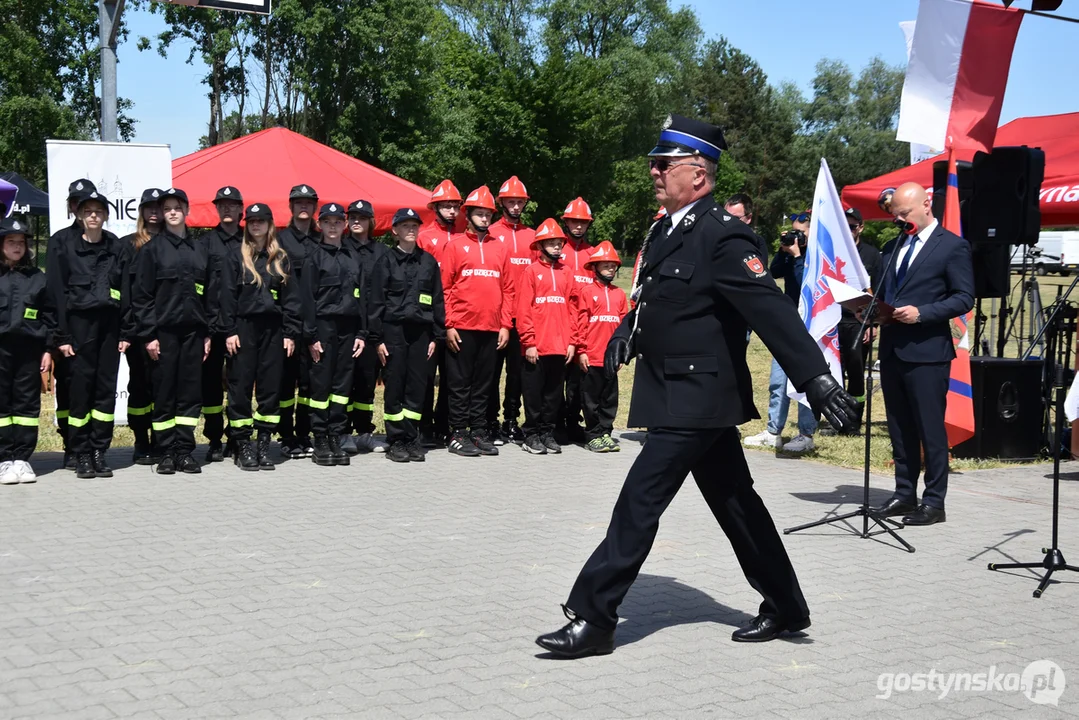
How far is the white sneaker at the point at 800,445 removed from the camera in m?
11.6

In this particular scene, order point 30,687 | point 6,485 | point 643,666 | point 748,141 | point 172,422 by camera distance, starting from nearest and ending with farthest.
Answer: point 30,687, point 643,666, point 6,485, point 172,422, point 748,141

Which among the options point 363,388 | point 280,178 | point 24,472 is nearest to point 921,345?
point 363,388

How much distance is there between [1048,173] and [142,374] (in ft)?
34.6

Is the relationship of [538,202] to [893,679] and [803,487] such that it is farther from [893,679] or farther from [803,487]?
[893,679]

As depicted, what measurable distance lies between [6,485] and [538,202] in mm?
48891

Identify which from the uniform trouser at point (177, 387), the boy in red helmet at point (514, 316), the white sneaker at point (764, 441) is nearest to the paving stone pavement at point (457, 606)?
the uniform trouser at point (177, 387)

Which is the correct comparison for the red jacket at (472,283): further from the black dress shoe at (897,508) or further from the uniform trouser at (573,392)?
the black dress shoe at (897,508)

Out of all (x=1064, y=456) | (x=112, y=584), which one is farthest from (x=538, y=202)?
(x=112, y=584)

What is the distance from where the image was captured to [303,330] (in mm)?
10289

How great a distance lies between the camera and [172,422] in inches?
392

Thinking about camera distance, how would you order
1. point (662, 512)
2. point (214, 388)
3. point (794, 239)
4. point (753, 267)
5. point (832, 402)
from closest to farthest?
point (832, 402) < point (753, 267) < point (662, 512) < point (214, 388) < point (794, 239)

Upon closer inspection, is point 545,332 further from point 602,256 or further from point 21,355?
point 21,355

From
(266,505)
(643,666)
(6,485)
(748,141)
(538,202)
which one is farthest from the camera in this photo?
(748,141)

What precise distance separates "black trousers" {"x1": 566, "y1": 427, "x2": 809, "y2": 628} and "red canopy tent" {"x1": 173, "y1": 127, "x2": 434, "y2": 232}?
10795 mm
